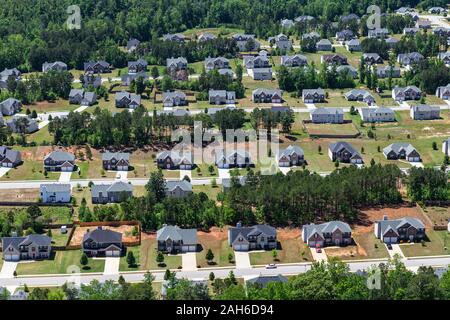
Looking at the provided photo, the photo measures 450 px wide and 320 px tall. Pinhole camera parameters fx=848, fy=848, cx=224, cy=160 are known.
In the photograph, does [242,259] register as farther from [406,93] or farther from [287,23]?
[287,23]

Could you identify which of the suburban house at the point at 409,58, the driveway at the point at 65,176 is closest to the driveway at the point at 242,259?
the driveway at the point at 65,176

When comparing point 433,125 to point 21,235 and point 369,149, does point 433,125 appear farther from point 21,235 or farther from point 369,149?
point 21,235

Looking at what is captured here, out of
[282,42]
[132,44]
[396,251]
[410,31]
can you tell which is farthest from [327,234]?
[410,31]

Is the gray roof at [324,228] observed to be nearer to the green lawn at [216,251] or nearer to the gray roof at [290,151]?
the green lawn at [216,251]

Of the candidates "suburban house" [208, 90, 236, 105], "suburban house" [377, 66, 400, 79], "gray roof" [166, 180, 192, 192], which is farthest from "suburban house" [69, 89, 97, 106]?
"suburban house" [377, 66, 400, 79]

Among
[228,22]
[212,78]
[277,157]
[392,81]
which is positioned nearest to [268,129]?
[277,157]
